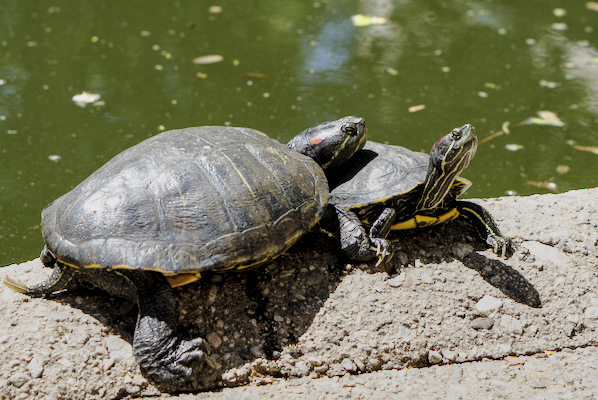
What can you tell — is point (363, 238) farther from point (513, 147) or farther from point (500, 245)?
point (513, 147)

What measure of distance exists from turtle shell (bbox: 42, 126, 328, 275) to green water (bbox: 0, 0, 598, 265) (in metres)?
1.39

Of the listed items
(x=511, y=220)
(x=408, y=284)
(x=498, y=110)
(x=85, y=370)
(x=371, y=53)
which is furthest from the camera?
(x=371, y=53)

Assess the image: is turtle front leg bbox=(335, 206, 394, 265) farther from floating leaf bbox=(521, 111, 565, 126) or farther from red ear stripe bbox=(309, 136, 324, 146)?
floating leaf bbox=(521, 111, 565, 126)

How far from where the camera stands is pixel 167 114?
5379 millimetres

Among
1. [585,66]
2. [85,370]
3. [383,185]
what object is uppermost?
[383,185]

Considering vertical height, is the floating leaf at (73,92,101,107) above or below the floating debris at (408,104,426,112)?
above

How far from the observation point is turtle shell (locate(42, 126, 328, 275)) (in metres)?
2.65

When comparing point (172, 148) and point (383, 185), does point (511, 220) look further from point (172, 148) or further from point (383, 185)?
point (172, 148)

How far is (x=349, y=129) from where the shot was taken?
3488 mm

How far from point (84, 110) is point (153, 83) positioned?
0.80 meters

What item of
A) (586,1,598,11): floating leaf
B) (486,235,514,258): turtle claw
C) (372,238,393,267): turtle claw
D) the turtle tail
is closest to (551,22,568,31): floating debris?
(586,1,598,11): floating leaf

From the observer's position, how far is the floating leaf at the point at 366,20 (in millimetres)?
7445

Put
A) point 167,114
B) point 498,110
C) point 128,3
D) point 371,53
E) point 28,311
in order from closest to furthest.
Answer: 1. point 28,311
2. point 167,114
3. point 498,110
4. point 371,53
5. point 128,3

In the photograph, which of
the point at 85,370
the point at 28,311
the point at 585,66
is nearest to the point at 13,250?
the point at 28,311
